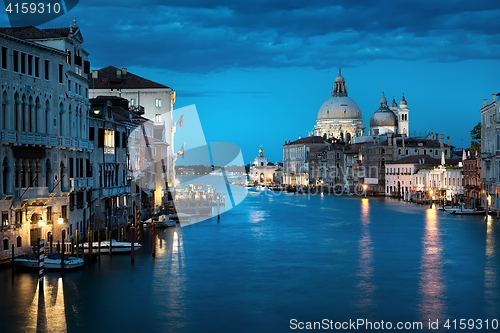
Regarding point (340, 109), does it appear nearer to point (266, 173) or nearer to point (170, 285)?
point (266, 173)

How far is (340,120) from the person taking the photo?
13050cm

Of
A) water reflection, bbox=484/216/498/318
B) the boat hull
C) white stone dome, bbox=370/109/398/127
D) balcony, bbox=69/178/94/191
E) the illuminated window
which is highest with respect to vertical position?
white stone dome, bbox=370/109/398/127

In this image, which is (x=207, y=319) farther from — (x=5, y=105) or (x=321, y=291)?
(x=5, y=105)

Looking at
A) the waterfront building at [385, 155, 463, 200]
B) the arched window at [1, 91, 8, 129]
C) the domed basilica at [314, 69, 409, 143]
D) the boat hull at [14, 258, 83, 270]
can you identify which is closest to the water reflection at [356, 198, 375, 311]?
the boat hull at [14, 258, 83, 270]

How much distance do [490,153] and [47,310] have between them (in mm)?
34381

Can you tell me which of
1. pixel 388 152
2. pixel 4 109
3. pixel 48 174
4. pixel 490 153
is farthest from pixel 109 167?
pixel 388 152

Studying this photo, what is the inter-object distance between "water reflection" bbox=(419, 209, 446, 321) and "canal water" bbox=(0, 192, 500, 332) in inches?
1.5

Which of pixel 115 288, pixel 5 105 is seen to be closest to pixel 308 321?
pixel 115 288

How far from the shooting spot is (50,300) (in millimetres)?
17156

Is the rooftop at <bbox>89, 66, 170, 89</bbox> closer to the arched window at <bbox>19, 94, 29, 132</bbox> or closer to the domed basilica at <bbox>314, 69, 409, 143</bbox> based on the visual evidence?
the arched window at <bbox>19, 94, 29, 132</bbox>

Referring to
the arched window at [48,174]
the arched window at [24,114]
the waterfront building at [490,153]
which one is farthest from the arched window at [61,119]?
the waterfront building at [490,153]

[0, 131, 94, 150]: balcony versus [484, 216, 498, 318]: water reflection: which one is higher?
[0, 131, 94, 150]: balcony

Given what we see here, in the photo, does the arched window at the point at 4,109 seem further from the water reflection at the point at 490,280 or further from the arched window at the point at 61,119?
the water reflection at the point at 490,280

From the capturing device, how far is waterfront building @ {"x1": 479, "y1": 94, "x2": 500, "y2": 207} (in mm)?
41619
